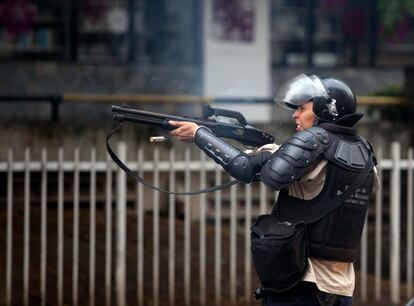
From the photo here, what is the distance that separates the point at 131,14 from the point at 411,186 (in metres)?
6.91

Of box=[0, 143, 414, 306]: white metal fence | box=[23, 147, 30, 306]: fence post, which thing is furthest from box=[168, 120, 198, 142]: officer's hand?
box=[23, 147, 30, 306]: fence post

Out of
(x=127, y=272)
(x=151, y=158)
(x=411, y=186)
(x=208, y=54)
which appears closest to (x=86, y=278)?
(x=127, y=272)

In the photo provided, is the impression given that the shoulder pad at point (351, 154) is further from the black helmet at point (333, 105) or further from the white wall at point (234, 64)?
the white wall at point (234, 64)

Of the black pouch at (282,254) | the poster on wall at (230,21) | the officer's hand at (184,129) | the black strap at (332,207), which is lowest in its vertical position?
the black pouch at (282,254)

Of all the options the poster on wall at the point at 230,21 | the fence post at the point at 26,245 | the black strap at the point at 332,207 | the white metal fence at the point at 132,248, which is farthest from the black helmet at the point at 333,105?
the poster on wall at the point at 230,21

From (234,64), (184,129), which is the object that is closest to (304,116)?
(184,129)

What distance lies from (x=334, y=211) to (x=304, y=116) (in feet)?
1.59

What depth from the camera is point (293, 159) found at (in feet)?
16.3

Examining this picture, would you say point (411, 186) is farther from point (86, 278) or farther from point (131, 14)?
point (131, 14)

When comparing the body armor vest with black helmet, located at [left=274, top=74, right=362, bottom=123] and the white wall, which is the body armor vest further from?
the white wall

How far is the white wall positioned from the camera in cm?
1405

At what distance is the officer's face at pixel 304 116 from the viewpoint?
5.26 metres

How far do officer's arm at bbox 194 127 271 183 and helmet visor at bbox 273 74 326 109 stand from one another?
271 mm

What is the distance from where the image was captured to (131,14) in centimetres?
1517
